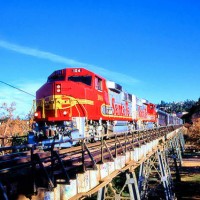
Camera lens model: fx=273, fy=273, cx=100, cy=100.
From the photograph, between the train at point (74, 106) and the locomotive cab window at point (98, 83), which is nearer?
the train at point (74, 106)

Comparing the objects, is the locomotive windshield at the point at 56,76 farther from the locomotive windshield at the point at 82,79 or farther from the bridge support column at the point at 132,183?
the bridge support column at the point at 132,183

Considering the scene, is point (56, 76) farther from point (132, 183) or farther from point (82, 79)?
point (132, 183)

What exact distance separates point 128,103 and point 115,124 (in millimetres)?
5873

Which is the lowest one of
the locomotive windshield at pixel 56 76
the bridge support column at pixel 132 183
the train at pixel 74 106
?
the bridge support column at pixel 132 183

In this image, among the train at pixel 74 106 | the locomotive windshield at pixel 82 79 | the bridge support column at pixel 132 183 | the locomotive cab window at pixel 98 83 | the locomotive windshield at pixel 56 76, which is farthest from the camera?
the locomotive cab window at pixel 98 83

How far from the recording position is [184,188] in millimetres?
27422

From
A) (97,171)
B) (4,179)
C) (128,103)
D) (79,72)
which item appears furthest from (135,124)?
(4,179)

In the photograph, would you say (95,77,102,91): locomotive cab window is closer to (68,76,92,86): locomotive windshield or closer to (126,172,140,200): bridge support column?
(68,76,92,86): locomotive windshield

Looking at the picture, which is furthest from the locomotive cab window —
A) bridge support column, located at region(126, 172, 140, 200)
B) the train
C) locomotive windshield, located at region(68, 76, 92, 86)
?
bridge support column, located at region(126, 172, 140, 200)

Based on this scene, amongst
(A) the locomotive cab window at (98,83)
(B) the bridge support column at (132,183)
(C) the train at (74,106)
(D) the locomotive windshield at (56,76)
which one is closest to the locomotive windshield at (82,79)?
(C) the train at (74,106)

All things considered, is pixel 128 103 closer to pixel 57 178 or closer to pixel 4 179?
pixel 57 178

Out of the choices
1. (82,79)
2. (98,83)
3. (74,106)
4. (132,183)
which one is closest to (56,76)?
(82,79)

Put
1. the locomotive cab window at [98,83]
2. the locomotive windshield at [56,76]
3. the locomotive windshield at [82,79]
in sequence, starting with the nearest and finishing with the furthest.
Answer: the locomotive windshield at [82,79] → the locomotive windshield at [56,76] → the locomotive cab window at [98,83]

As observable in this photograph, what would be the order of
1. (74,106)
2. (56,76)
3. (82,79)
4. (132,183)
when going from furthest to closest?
(56,76) → (82,79) → (74,106) → (132,183)
